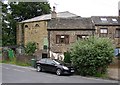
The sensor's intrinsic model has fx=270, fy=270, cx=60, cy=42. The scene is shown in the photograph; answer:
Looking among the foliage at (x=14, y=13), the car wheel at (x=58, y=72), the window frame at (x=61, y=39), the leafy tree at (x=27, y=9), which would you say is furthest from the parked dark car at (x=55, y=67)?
the leafy tree at (x=27, y=9)

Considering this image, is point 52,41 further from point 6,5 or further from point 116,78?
point 6,5

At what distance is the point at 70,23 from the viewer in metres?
39.0

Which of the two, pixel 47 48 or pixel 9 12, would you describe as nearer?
pixel 47 48

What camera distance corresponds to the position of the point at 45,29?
39.4 meters

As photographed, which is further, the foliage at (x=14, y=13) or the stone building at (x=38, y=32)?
the foliage at (x=14, y=13)

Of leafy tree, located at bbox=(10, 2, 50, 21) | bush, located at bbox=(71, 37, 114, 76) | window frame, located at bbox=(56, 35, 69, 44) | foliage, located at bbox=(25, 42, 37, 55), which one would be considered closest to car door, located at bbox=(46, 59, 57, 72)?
bush, located at bbox=(71, 37, 114, 76)

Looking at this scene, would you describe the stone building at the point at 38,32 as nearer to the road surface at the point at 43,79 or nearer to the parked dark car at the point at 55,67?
the parked dark car at the point at 55,67

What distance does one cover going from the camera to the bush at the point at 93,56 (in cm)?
2298

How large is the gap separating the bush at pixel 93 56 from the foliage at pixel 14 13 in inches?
1568

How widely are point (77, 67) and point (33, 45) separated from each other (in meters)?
16.8

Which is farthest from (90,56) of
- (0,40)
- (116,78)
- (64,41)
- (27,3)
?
(27,3)

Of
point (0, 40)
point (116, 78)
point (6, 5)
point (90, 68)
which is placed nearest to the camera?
point (116, 78)

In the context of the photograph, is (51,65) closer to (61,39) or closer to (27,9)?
(61,39)

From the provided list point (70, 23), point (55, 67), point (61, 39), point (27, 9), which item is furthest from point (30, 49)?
point (27, 9)
